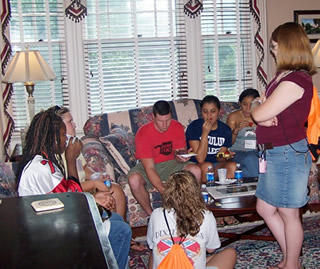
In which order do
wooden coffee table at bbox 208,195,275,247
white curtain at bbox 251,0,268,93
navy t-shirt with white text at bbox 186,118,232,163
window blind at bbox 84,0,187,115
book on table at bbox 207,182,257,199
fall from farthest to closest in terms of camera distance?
white curtain at bbox 251,0,268,93 → window blind at bbox 84,0,187,115 → navy t-shirt with white text at bbox 186,118,232,163 → book on table at bbox 207,182,257,199 → wooden coffee table at bbox 208,195,275,247

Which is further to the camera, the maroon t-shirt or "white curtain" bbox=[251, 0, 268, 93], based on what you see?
"white curtain" bbox=[251, 0, 268, 93]

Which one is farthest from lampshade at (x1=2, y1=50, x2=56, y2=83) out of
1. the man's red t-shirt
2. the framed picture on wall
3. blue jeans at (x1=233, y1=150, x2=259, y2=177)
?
the framed picture on wall

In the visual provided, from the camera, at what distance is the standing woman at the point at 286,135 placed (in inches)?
105

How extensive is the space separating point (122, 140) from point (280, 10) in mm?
2358

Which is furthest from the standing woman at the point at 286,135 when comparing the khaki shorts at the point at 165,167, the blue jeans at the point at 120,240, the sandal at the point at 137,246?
the khaki shorts at the point at 165,167

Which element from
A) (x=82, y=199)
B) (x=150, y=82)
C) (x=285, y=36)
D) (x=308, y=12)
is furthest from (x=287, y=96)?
(x=308, y=12)

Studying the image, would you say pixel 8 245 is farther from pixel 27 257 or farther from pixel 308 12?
pixel 308 12

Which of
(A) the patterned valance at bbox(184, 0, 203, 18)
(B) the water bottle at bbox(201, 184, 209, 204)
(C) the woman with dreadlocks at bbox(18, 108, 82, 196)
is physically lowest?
(B) the water bottle at bbox(201, 184, 209, 204)

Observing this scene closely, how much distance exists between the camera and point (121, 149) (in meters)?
4.46

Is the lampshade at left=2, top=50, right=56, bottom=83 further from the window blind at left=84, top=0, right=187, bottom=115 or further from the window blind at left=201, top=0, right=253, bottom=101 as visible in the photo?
the window blind at left=201, top=0, right=253, bottom=101

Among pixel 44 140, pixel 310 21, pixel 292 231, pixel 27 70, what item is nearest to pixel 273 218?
pixel 292 231

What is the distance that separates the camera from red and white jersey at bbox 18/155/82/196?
2488 mm

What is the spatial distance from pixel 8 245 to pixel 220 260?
1.33m

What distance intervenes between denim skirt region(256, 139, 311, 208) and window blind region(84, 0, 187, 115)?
8.83ft
